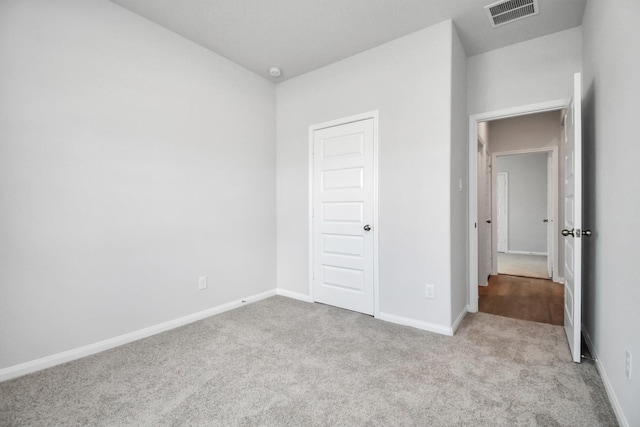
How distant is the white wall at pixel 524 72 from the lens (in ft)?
9.08

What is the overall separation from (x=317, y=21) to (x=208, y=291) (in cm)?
275

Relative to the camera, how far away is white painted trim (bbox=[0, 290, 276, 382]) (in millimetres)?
1958

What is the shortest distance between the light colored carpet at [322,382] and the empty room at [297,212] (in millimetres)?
18

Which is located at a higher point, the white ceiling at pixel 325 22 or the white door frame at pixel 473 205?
the white ceiling at pixel 325 22

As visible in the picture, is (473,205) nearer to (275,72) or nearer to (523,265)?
(275,72)

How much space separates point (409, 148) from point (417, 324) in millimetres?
1624

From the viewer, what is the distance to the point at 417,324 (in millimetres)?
2764

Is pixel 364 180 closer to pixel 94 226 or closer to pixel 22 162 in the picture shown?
pixel 94 226

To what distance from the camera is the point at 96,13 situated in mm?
2293

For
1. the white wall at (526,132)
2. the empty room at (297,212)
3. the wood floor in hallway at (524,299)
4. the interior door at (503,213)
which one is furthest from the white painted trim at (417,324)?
the interior door at (503,213)

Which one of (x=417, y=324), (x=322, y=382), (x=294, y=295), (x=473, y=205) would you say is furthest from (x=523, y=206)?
(x=322, y=382)

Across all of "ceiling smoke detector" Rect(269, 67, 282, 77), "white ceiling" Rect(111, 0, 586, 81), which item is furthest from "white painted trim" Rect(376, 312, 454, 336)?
"ceiling smoke detector" Rect(269, 67, 282, 77)

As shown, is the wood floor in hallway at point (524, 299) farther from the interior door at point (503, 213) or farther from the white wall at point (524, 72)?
the interior door at point (503, 213)

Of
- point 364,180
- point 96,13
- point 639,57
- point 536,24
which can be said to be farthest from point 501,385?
point 96,13
